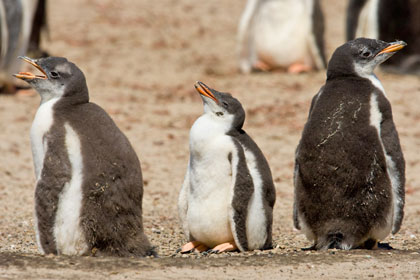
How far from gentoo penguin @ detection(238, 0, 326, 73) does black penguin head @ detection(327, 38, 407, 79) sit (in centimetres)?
687

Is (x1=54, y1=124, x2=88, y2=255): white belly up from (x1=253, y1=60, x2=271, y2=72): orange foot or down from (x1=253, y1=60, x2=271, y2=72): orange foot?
Result: down

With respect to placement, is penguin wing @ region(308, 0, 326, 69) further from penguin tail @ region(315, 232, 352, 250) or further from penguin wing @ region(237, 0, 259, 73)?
penguin tail @ region(315, 232, 352, 250)

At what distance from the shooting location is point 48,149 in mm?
4672

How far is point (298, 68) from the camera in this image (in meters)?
12.2

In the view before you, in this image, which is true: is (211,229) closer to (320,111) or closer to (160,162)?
(320,111)

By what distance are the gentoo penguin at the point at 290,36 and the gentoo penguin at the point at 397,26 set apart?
705 millimetres

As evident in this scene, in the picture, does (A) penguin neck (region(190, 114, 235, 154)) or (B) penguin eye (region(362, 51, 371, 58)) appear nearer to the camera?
(A) penguin neck (region(190, 114, 235, 154))

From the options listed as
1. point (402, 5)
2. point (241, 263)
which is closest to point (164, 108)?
point (402, 5)

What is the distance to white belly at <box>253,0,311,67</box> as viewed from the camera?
1227 cm

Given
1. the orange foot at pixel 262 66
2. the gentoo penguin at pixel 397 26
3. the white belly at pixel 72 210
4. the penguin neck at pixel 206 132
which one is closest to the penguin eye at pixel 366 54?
the penguin neck at pixel 206 132

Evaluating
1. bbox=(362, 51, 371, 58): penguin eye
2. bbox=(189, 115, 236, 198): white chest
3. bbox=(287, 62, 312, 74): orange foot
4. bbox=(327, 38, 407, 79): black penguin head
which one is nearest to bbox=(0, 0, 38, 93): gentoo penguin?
bbox=(287, 62, 312, 74): orange foot

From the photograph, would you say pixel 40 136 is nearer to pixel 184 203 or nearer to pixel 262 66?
pixel 184 203

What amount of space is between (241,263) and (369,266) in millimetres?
707

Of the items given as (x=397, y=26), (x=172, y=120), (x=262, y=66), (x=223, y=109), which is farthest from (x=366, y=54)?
(x=262, y=66)
